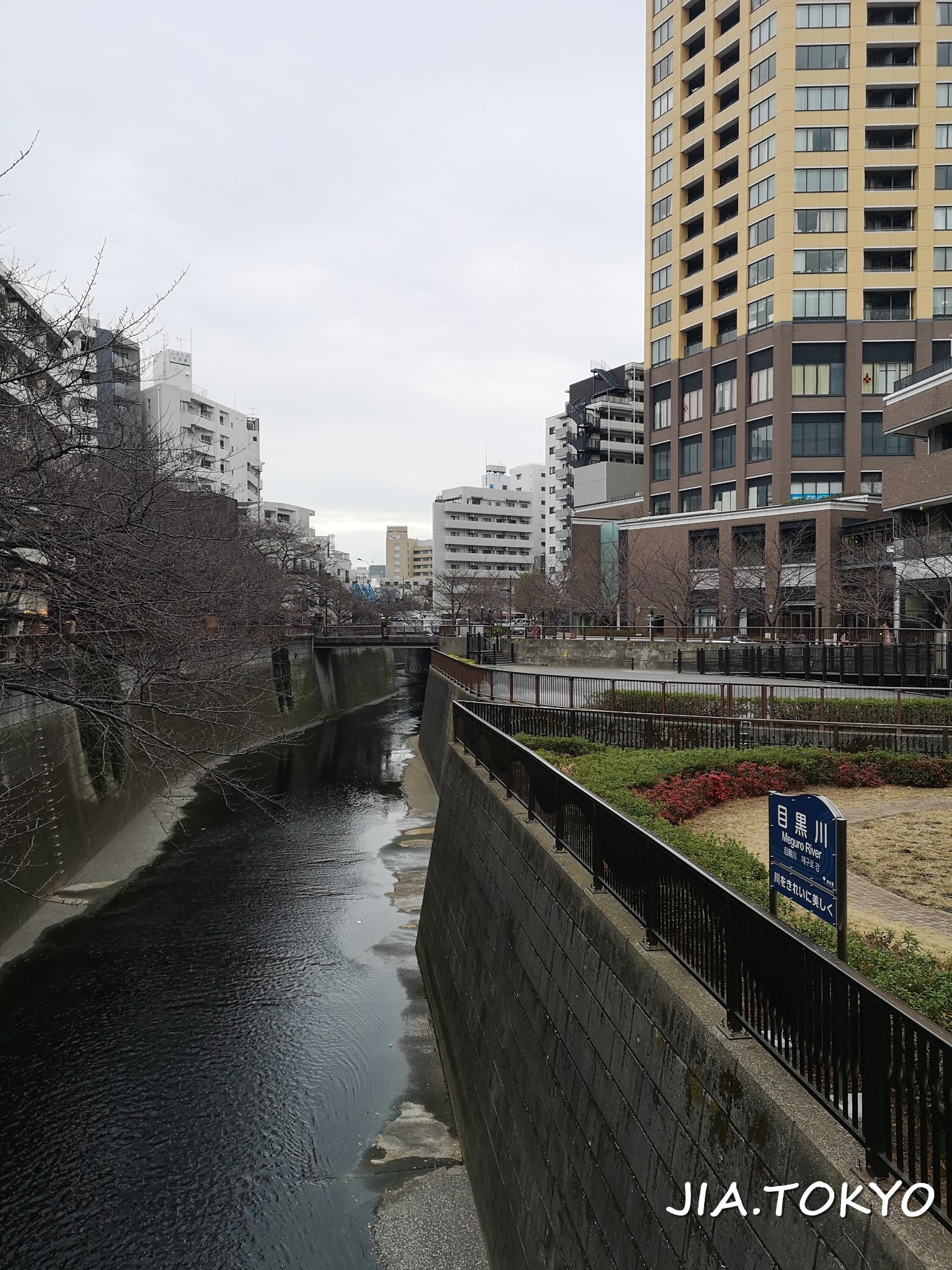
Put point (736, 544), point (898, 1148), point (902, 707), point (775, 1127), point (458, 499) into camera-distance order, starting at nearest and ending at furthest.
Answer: point (898, 1148)
point (775, 1127)
point (902, 707)
point (736, 544)
point (458, 499)

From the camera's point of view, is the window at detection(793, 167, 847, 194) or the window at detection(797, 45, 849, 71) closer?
the window at detection(797, 45, 849, 71)

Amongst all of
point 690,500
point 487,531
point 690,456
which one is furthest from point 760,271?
point 487,531

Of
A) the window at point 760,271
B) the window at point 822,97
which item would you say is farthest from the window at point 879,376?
the window at point 822,97

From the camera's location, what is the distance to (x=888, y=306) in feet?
199

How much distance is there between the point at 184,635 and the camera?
1802cm

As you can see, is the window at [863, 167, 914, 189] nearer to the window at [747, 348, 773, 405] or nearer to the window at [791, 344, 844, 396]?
the window at [791, 344, 844, 396]

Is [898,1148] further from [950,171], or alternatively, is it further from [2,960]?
[950,171]

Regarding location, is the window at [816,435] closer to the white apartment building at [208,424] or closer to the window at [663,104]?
the window at [663,104]

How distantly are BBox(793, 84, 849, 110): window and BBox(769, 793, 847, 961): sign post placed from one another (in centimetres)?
6774

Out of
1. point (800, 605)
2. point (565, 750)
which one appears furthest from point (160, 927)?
point (800, 605)

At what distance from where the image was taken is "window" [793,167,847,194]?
195 ft

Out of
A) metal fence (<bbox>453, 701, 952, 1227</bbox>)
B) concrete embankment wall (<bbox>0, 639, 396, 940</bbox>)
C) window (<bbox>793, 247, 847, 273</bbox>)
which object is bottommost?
concrete embankment wall (<bbox>0, 639, 396, 940</bbox>)

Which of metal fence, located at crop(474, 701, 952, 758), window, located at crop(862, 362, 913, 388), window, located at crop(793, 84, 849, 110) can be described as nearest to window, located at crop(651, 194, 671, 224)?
window, located at crop(793, 84, 849, 110)

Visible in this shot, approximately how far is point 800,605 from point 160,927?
4773cm
